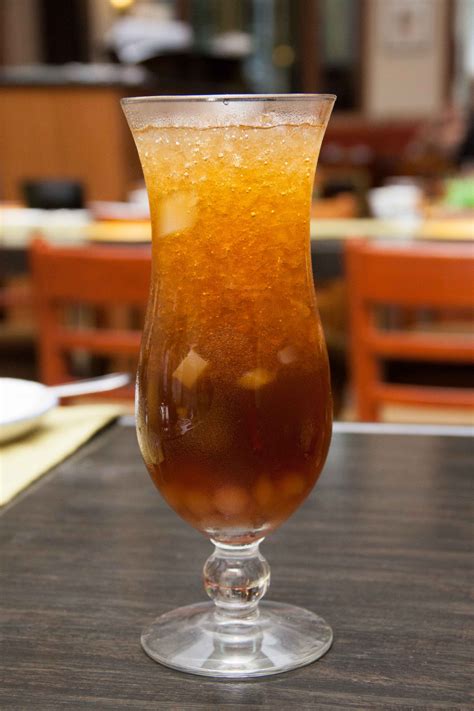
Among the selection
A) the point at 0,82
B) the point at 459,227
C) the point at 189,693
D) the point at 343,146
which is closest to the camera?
the point at 189,693

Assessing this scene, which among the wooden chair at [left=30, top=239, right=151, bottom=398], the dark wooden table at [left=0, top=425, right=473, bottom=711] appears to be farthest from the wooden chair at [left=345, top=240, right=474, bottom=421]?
the dark wooden table at [left=0, top=425, right=473, bottom=711]

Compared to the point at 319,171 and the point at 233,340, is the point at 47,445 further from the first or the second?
the point at 319,171

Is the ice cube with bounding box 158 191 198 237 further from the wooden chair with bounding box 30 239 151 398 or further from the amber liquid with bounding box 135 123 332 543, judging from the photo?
the wooden chair with bounding box 30 239 151 398

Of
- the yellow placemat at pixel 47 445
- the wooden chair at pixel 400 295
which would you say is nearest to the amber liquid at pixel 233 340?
the yellow placemat at pixel 47 445

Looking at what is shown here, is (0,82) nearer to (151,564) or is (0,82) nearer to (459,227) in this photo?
(459,227)

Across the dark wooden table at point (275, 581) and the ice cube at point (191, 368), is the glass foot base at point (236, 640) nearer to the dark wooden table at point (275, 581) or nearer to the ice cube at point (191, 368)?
the dark wooden table at point (275, 581)

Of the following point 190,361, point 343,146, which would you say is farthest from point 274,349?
point 343,146

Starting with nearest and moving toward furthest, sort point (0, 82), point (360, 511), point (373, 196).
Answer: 1. point (360, 511)
2. point (373, 196)
3. point (0, 82)
